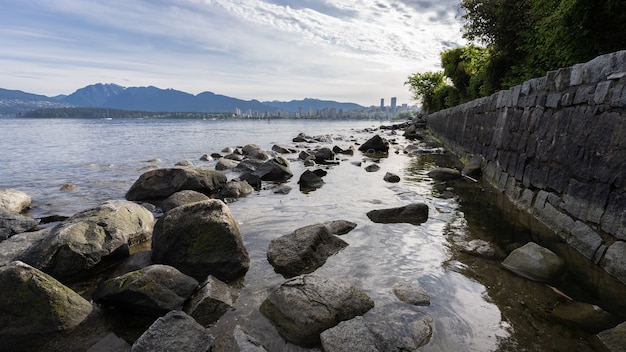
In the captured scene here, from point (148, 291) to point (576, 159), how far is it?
6.84 metres

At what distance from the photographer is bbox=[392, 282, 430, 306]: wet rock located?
3.95m

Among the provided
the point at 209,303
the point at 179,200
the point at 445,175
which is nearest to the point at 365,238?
the point at 209,303

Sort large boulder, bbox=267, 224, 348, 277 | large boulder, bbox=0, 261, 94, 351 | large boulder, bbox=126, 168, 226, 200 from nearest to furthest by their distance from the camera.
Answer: large boulder, bbox=0, 261, 94, 351 → large boulder, bbox=267, 224, 348, 277 → large boulder, bbox=126, 168, 226, 200

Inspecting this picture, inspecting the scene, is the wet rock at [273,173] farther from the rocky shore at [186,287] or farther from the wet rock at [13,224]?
the wet rock at [13,224]

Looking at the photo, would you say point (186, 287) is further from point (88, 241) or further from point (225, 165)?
point (225, 165)

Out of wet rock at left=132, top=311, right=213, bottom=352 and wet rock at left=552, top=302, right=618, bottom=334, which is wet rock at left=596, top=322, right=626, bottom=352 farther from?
wet rock at left=132, top=311, right=213, bottom=352

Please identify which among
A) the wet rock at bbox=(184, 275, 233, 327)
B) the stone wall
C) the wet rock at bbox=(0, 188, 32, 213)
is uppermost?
the stone wall

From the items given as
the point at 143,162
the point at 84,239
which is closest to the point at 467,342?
the point at 84,239

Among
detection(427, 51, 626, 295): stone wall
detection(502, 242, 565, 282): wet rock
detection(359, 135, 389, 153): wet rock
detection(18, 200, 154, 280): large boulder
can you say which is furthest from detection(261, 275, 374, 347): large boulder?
detection(359, 135, 389, 153): wet rock

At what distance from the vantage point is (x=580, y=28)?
812 centimetres

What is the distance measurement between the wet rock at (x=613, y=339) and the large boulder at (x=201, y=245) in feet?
13.6

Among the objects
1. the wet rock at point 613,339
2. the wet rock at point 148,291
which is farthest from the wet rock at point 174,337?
the wet rock at point 613,339

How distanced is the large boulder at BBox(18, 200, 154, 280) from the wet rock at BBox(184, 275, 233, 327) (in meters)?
1.96

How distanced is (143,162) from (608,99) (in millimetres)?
18940
